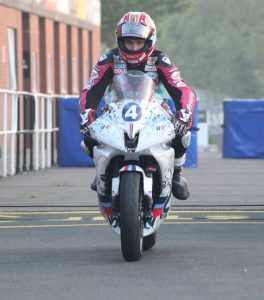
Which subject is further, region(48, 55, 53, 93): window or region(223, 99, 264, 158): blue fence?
region(48, 55, 53, 93): window

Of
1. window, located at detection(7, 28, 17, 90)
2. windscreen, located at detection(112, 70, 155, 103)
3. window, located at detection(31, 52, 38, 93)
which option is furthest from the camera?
window, located at detection(31, 52, 38, 93)

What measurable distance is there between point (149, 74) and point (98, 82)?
1.33 ft

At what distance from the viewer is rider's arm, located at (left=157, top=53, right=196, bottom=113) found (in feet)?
39.1

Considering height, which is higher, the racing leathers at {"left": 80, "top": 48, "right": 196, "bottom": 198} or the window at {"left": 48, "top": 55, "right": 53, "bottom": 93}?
the racing leathers at {"left": 80, "top": 48, "right": 196, "bottom": 198}

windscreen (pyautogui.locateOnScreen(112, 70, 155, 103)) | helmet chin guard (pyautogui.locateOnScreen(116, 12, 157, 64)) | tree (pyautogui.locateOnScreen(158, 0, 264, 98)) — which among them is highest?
helmet chin guard (pyautogui.locateOnScreen(116, 12, 157, 64))

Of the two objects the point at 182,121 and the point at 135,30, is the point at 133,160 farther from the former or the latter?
the point at 135,30

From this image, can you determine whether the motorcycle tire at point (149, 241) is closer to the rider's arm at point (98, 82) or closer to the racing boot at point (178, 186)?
the racing boot at point (178, 186)

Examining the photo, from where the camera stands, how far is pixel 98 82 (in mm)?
11938

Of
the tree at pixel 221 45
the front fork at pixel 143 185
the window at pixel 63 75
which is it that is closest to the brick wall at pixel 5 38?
the window at pixel 63 75

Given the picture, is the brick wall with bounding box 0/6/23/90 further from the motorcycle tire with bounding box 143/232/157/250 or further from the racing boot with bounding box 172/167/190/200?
the motorcycle tire with bounding box 143/232/157/250

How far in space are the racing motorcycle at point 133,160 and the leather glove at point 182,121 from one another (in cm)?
11

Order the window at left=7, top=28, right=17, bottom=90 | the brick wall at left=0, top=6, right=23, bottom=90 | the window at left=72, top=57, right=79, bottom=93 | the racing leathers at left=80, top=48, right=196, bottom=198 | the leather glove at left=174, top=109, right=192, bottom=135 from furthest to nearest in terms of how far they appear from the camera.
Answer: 1. the window at left=72, top=57, right=79, bottom=93
2. the window at left=7, top=28, right=17, bottom=90
3. the brick wall at left=0, top=6, right=23, bottom=90
4. the racing leathers at left=80, top=48, right=196, bottom=198
5. the leather glove at left=174, top=109, right=192, bottom=135

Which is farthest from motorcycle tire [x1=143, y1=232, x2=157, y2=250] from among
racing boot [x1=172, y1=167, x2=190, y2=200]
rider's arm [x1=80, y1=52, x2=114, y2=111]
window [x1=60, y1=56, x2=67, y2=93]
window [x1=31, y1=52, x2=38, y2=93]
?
window [x1=60, y1=56, x2=67, y2=93]

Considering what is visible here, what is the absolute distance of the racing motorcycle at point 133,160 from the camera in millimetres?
10891
